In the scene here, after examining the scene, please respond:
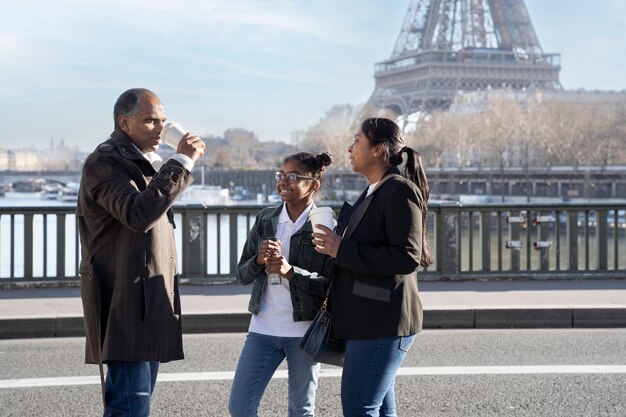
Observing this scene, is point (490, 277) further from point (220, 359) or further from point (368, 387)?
point (368, 387)

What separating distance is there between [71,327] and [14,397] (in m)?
2.70

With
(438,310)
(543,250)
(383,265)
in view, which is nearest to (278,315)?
(383,265)

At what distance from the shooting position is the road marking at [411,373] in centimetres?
683

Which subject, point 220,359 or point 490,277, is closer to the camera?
point 220,359

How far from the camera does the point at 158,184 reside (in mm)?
3773

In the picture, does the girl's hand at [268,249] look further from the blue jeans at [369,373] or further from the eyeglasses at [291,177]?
the blue jeans at [369,373]

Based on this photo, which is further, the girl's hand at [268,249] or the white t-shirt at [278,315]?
the white t-shirt at [278,315]

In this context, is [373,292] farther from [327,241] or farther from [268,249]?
[268,249]

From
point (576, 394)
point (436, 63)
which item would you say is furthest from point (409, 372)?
point (436, 63)

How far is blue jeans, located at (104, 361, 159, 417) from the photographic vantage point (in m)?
3.79

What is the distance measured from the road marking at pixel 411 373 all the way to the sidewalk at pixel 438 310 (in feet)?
6.89

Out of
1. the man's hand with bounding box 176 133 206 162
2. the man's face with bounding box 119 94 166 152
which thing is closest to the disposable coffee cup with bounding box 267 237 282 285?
the man's hand with bounding box 176 133 206 162

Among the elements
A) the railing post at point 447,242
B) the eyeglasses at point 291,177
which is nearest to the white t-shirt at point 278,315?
the eyeglasses at point 291,177

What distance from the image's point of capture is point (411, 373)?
715 centimetres
